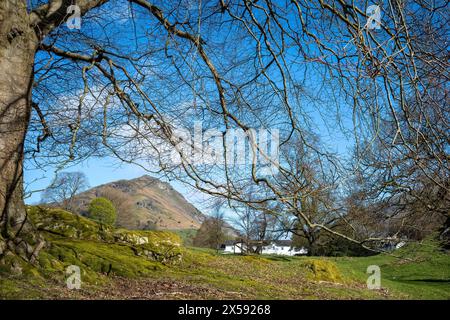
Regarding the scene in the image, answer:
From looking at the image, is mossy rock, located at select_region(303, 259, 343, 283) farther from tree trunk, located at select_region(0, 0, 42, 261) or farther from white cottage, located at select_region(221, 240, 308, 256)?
tree trunk, located at select_region(0, 0, 42, 261)

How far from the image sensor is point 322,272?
40.0ft

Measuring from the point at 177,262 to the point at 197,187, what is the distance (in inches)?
216

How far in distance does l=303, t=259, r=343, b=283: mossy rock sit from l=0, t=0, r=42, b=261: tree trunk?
862 centimetres

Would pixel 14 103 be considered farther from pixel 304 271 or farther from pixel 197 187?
pixel 304 271

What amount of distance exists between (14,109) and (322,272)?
10.2m

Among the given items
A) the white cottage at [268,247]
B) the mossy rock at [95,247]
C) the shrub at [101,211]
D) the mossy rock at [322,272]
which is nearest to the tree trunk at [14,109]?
the mossy rock at [95,247]

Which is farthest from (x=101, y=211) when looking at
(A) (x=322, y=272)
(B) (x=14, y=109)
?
Result: (B) (x=14, y=109)

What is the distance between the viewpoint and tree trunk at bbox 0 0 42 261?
4664 millimetres

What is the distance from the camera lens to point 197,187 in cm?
368

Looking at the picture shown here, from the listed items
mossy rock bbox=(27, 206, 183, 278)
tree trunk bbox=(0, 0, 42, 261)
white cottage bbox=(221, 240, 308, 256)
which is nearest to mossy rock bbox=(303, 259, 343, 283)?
white cottage bbox=(221, 240, 308, 256)

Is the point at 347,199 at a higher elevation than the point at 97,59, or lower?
lower

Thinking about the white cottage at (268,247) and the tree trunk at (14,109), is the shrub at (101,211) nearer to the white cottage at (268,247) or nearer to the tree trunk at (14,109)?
the white cottage at (268,247)

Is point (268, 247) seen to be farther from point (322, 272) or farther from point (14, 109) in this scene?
point (14, 109)

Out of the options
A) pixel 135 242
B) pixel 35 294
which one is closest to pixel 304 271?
pixel 135 242
